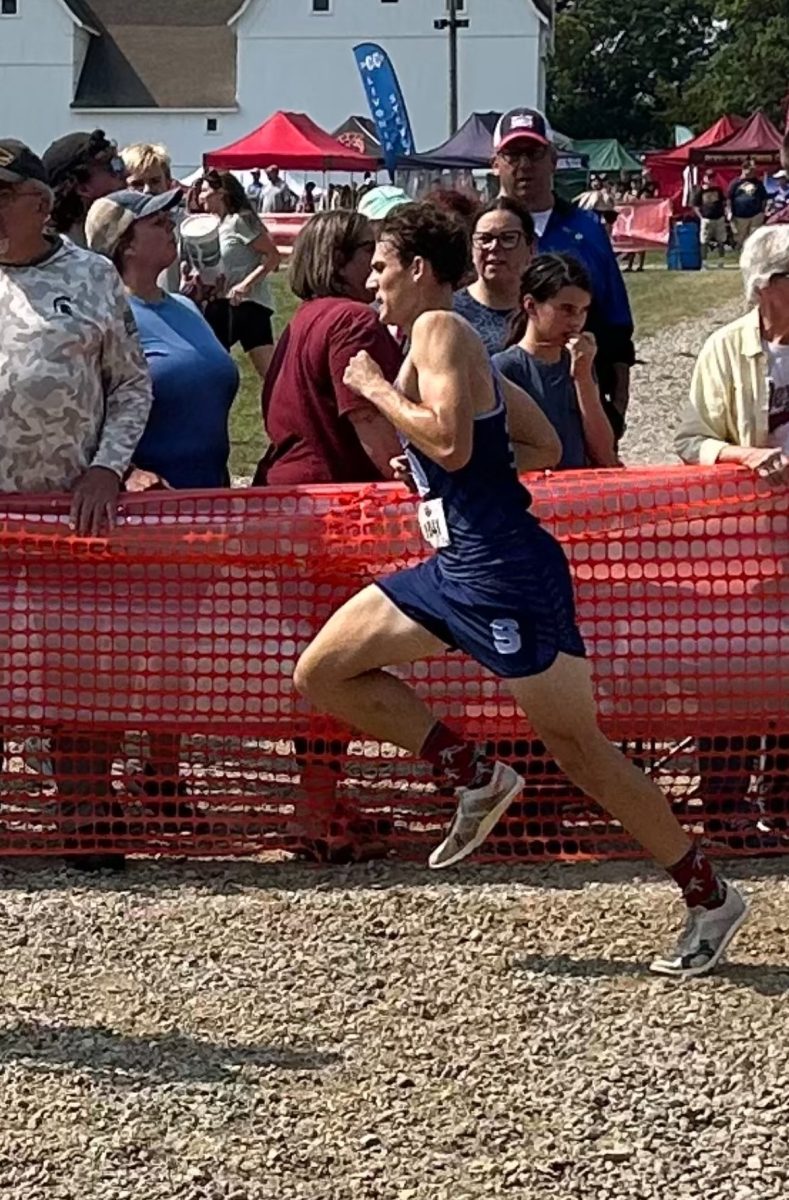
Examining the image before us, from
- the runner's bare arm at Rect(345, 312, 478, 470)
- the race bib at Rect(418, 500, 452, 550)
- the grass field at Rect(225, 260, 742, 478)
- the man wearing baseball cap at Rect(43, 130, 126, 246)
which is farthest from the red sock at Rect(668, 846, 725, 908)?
the grass field at Rect(225, 260, 742, 478)

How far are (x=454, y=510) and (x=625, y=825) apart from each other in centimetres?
89

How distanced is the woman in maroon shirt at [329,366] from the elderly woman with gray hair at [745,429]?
929 mm

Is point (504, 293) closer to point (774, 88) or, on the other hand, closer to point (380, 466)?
point (380, 466)

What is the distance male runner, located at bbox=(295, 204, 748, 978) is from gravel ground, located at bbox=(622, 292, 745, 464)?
7216 mm

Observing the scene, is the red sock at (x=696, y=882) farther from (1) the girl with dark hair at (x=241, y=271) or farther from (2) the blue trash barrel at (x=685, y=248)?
(2) the blue trash barrel at (x=685, y=248)

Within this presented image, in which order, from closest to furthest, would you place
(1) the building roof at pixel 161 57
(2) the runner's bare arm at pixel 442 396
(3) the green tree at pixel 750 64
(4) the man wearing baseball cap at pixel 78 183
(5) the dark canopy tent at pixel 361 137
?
(2) the runner's bare arm at pixel 442 396 → (4) the man wearing baseball cap at pixel 78 183 → (5) the dark canopy tent at pixel 361 137 → (1) the building roof at pixel 161 57 → (3) the green tree at pixel 750 64

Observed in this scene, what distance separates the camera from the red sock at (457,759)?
16.2ft

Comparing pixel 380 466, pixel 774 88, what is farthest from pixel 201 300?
pixel 774 88

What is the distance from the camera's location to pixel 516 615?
4652mm

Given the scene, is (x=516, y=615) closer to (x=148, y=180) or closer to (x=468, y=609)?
(x=468, y=609)

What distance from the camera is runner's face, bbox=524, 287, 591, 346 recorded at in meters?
5.95

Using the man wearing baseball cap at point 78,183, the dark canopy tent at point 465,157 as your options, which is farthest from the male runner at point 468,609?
the dark canopy tent at point 465,157

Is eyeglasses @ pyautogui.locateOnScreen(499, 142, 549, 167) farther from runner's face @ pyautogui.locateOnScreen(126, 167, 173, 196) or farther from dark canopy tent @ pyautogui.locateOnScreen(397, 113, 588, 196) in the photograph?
dark canopy tent @ pyautogui.locateOnScreen(397, 113, 588, 196)

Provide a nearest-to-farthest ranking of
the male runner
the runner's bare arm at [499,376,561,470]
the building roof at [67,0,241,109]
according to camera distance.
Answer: the male runner → the runner's bare arm at [499,376,561,470] → the building roof at [67,0,241,109]
